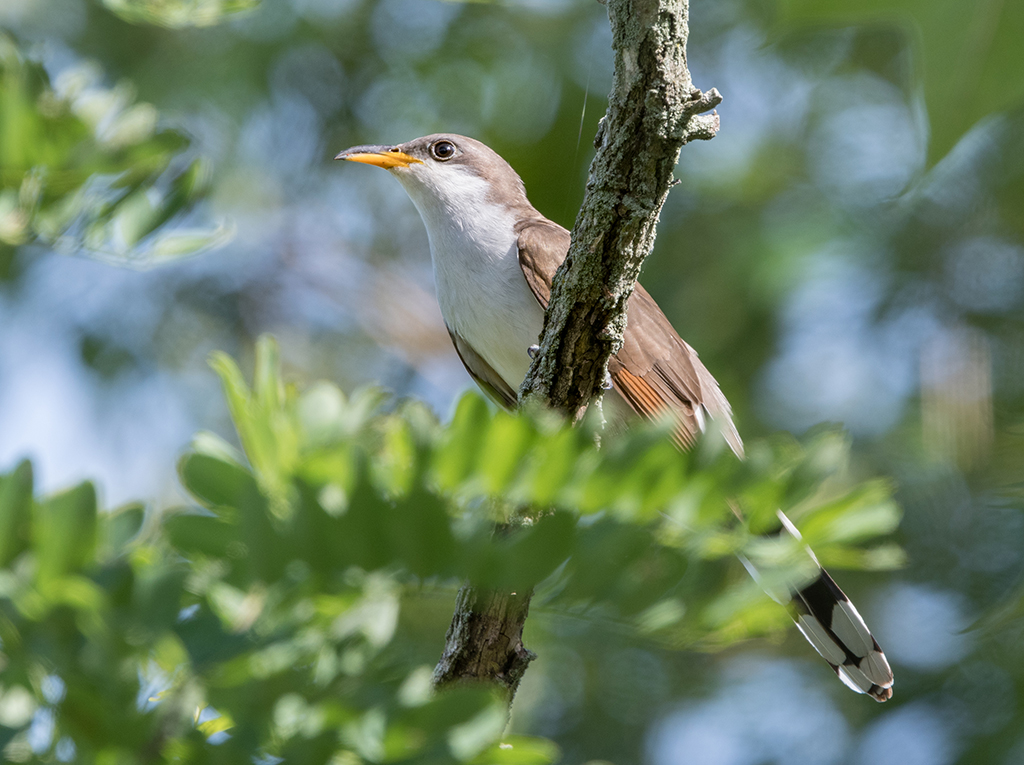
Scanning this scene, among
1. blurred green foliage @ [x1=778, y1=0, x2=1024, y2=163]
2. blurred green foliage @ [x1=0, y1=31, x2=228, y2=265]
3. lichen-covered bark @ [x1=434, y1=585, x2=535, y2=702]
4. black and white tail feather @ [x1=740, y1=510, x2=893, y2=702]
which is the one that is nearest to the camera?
blurred green foliage @ [x1=0, y1=31, x2=228, y2=265]

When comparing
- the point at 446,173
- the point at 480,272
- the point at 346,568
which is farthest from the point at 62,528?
the point at 446,173

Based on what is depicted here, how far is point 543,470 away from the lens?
3.92 feet

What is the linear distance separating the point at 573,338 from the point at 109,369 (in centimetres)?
496

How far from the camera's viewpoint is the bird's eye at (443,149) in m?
5.16

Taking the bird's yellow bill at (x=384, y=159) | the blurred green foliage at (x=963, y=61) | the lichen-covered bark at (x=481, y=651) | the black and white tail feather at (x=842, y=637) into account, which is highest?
the blurred green foliage at (x=963, y=61)

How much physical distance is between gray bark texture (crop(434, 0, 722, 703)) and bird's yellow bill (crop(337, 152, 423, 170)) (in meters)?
2.46

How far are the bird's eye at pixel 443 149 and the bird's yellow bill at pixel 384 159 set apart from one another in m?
0.14

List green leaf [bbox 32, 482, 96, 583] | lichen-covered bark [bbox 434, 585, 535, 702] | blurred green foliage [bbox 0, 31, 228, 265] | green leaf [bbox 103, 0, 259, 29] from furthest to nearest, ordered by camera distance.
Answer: lichen-covered bark [bbox 434, 585, 535, 702], green leaf [bbox 103, 0, 259, 29], blurred green foliage [bbox 0, 31, 228, 265], green leaf [bbox 32, 482, 96, 583]

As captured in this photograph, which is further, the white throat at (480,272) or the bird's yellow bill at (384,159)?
the bird's yellow bill at (384,159)

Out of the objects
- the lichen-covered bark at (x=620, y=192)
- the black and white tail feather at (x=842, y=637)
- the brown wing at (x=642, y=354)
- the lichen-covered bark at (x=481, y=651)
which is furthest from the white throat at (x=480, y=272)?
the lichen-covered bark at (x=481, y=651)

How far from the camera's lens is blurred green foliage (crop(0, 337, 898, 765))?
3.43 feet

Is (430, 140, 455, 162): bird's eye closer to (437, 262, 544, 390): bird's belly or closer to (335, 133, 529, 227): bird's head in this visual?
(335, 133, 529, 227): bird's head

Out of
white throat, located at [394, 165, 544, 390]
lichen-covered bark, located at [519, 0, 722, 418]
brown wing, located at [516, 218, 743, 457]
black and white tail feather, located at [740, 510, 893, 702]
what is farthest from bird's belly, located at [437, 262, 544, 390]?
black and white tail feather, located at [740, 510, 893, 702]

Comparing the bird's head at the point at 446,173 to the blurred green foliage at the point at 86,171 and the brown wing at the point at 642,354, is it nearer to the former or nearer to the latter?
the brown wing at the point at 642,354
